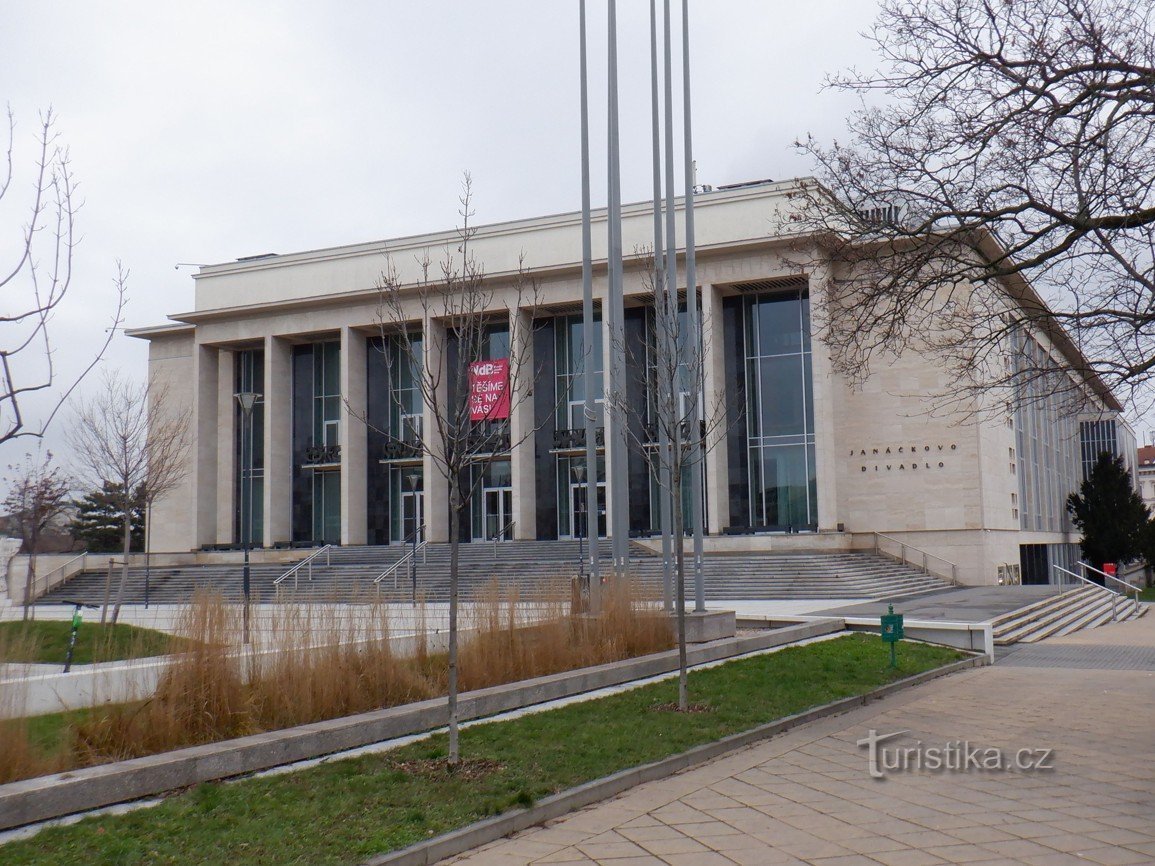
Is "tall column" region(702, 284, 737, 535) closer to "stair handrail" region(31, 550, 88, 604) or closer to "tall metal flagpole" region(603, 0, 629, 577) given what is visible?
"tall metal flagpole" region(603, 0, 629, 577)

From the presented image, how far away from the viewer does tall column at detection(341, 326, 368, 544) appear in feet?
162

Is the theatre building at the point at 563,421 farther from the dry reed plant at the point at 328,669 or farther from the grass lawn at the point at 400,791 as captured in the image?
the grass lawn at the point at 400,791

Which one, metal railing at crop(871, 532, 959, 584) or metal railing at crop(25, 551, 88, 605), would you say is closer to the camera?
metal railing at crop(871, 532, 959, 584)

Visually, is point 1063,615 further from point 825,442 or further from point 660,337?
point 660,337

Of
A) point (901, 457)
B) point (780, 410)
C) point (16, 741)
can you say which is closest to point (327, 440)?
point (780, 410)

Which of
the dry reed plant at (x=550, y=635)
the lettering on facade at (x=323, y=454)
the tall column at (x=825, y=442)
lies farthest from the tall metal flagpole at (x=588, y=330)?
the lettering on facade at (x=323, y=454)

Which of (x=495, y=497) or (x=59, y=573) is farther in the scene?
(x=495, y=497)

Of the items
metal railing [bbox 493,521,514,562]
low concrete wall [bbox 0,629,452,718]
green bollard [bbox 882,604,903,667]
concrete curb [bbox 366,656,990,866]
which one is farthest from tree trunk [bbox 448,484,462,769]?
metal railing [bbox 493,521,514,562]

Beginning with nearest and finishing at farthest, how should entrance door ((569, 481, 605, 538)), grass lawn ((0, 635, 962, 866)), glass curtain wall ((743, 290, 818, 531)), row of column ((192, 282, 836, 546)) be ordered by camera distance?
1. grass lawn ((0, 635, 962, 866))
2. row of column ((192, 282, 836, 546))
3. glass curtain wall ((743, 290, 818, 531))
4. entrance door ((569, 481, 605, 538))

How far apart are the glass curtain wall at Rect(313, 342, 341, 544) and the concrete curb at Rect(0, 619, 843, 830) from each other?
132 ft

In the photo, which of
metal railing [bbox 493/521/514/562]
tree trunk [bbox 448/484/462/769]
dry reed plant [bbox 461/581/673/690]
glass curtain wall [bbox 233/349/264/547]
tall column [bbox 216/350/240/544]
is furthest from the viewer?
glass curtain wall [bbox 233/349/264/547]

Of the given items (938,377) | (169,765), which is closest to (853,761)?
(169,765)

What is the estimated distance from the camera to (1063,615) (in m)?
26.6

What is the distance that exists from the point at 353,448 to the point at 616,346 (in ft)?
117
